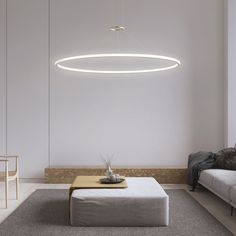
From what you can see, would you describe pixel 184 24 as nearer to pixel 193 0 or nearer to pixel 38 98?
pixel 193 0

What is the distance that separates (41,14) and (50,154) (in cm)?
263

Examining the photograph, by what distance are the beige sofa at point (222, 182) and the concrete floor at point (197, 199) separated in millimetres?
184

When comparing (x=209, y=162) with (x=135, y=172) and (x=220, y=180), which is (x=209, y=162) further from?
(x=135, y=172)

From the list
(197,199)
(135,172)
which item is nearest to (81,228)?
(197,199)

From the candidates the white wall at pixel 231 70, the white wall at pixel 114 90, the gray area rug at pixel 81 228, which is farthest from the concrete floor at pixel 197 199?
the white wall at pixel 231 70

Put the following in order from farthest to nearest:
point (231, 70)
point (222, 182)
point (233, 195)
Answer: point (231, 70) → point (222, 182) → point (233, 195)

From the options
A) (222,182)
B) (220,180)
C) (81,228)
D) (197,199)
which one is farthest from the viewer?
(197,199)

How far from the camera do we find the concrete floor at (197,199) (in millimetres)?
5043

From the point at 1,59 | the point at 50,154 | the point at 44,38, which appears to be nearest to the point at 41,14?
the point at 44,38

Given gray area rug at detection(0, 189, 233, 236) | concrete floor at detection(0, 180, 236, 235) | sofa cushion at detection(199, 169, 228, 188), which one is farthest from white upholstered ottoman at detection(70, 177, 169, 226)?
sofa cushion at detection(199, 169, 228, 188)

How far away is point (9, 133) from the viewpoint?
789cm

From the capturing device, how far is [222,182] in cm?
544

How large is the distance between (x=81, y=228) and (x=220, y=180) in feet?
6.65

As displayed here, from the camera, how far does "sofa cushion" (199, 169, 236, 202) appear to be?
524cm
